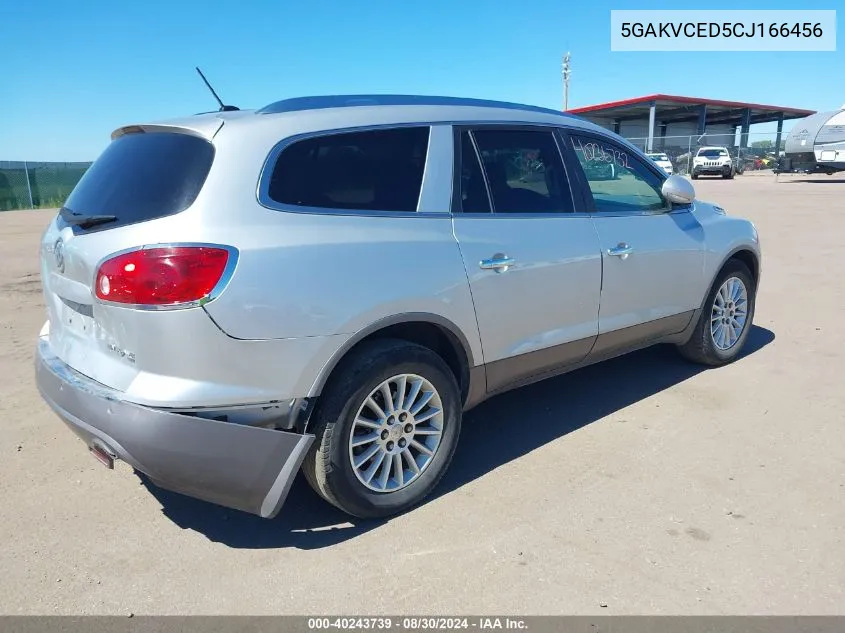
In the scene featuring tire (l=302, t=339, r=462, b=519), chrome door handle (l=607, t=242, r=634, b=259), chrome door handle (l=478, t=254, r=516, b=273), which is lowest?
tire (l=302, t=339, r=462, b=519)

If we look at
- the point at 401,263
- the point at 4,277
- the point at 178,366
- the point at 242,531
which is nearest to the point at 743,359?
the point at 401,263

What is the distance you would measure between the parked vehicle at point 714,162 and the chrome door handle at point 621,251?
111ft

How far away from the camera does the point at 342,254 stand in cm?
272

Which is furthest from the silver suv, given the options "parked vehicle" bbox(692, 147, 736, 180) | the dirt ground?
"parked vehicle" bbox(692, 147, 736, 180)

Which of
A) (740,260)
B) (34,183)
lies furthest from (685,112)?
(740,260)

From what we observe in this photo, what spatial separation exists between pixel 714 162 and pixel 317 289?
35.8 metres

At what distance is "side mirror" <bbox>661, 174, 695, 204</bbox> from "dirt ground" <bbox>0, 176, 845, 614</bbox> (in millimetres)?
1310

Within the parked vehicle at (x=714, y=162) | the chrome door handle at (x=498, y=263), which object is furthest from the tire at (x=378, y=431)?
the parked vehicle at (x=714, y=162)

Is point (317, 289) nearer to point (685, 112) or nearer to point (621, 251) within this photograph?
point (621, 251)

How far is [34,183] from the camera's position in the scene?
25.7m

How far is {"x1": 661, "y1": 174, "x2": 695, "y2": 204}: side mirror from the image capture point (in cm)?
430

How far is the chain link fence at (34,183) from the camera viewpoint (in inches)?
968
